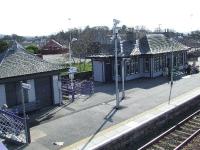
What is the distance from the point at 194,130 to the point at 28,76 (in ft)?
33.5

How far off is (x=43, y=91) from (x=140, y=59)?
Result: 13.7m

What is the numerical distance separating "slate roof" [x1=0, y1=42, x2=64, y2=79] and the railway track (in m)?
8.62

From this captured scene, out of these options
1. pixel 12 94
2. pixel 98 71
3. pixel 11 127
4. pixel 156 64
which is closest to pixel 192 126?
pixel 11 127

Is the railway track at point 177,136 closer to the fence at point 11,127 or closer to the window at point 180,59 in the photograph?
the fence at point 11,127

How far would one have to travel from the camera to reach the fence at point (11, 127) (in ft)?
47.0

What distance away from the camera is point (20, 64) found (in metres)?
19.5

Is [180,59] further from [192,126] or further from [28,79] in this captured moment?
[28,79]

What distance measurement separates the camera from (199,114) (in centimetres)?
1956

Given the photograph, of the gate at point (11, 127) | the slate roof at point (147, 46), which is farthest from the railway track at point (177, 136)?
the slate roof at point (147, 46)

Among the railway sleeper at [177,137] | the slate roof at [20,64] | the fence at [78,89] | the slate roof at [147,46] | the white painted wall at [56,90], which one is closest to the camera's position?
the railway sleeper at [177,137]

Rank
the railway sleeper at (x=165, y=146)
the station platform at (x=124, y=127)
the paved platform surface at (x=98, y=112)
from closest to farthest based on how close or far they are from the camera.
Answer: the station platform at (x=124, y=127)
the railway sleeper at (x=165, y=146)
the paved platform surface at (x=98, y=112)

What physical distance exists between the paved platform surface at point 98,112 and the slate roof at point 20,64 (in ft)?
9.43

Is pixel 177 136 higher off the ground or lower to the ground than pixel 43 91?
lower

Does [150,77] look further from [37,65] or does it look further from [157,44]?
[37,65]
